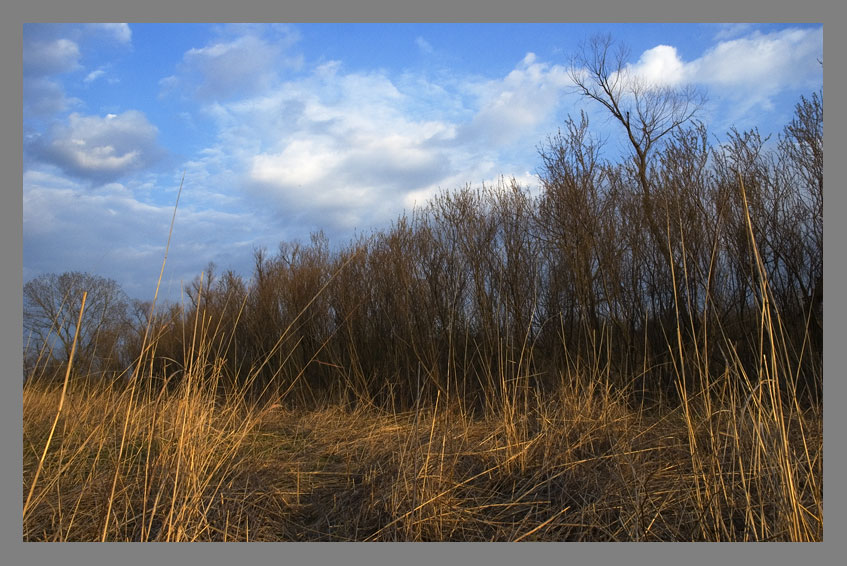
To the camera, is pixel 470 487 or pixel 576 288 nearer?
pixel 470 487

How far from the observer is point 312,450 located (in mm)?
4332

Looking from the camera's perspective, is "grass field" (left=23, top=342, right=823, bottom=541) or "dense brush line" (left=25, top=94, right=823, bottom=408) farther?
"dense brush line" (left=25, top=94, right=823, bottom=408)

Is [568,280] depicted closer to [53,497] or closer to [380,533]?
[380,533]

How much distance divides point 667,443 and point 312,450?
8.29 ft

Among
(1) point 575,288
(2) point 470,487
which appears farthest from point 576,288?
(2) point 470,487

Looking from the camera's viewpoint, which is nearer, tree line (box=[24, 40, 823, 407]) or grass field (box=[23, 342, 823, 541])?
grass field (box=[23, 342, 823, 541])

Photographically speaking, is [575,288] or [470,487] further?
[575,288]

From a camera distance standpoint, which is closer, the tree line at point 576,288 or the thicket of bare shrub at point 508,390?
the thicket of bare shrub at point 508,390

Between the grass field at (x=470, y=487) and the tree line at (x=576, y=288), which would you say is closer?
the grass field at (x=470, y=487)

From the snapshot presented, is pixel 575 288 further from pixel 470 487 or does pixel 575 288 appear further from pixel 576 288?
pixel 470 487

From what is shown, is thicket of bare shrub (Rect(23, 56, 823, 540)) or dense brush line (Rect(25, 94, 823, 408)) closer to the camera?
thicket of bare shrub (Rect(23, 56, 823, 540))

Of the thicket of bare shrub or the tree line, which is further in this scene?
the tree line

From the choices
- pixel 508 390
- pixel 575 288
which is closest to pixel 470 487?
pixel 508 390

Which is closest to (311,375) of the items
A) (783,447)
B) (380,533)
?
(380,533)
